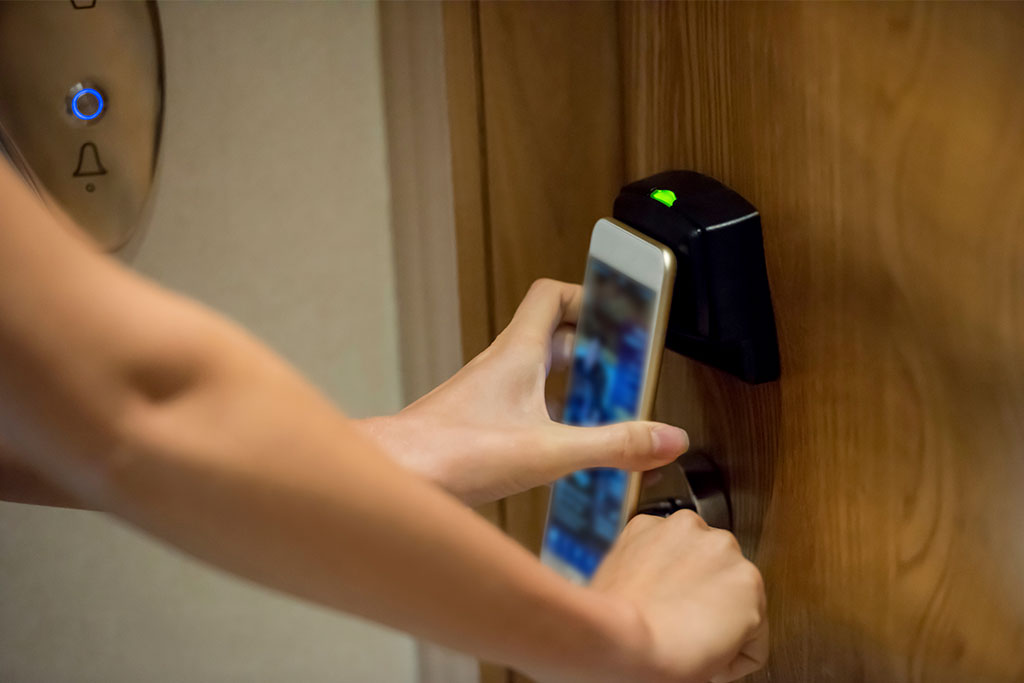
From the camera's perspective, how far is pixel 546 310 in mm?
614

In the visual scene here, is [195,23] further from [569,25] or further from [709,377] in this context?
[709,377]

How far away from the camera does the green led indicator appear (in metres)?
0.55

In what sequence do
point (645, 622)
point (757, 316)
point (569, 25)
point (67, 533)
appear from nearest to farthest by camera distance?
1. point (645, 622)
2. point (757, 316)
3. point (569, 25)
4. point (67, 533)

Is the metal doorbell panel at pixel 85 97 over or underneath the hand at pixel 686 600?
over

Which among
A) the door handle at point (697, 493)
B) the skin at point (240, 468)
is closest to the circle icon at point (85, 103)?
the door handle at point (697, 493)

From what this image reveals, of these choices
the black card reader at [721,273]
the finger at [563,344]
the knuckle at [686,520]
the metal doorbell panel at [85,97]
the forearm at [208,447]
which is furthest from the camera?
the metal doorbell panel at [85,97]

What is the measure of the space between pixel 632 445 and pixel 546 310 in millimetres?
179

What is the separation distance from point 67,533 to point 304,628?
26 centimetres

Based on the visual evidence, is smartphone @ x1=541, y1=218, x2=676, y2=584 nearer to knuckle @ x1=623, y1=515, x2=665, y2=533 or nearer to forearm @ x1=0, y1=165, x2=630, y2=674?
knuckle @ x1=623, y1=515, x2=665, y2=533

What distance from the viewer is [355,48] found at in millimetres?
875

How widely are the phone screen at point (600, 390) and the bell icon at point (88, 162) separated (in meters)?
0.51

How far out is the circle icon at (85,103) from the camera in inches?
32.9

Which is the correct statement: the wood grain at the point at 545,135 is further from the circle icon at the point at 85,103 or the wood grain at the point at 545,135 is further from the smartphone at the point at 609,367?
the circle icon at the point at 85,103

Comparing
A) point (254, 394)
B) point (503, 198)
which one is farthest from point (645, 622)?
point (503, 198)
